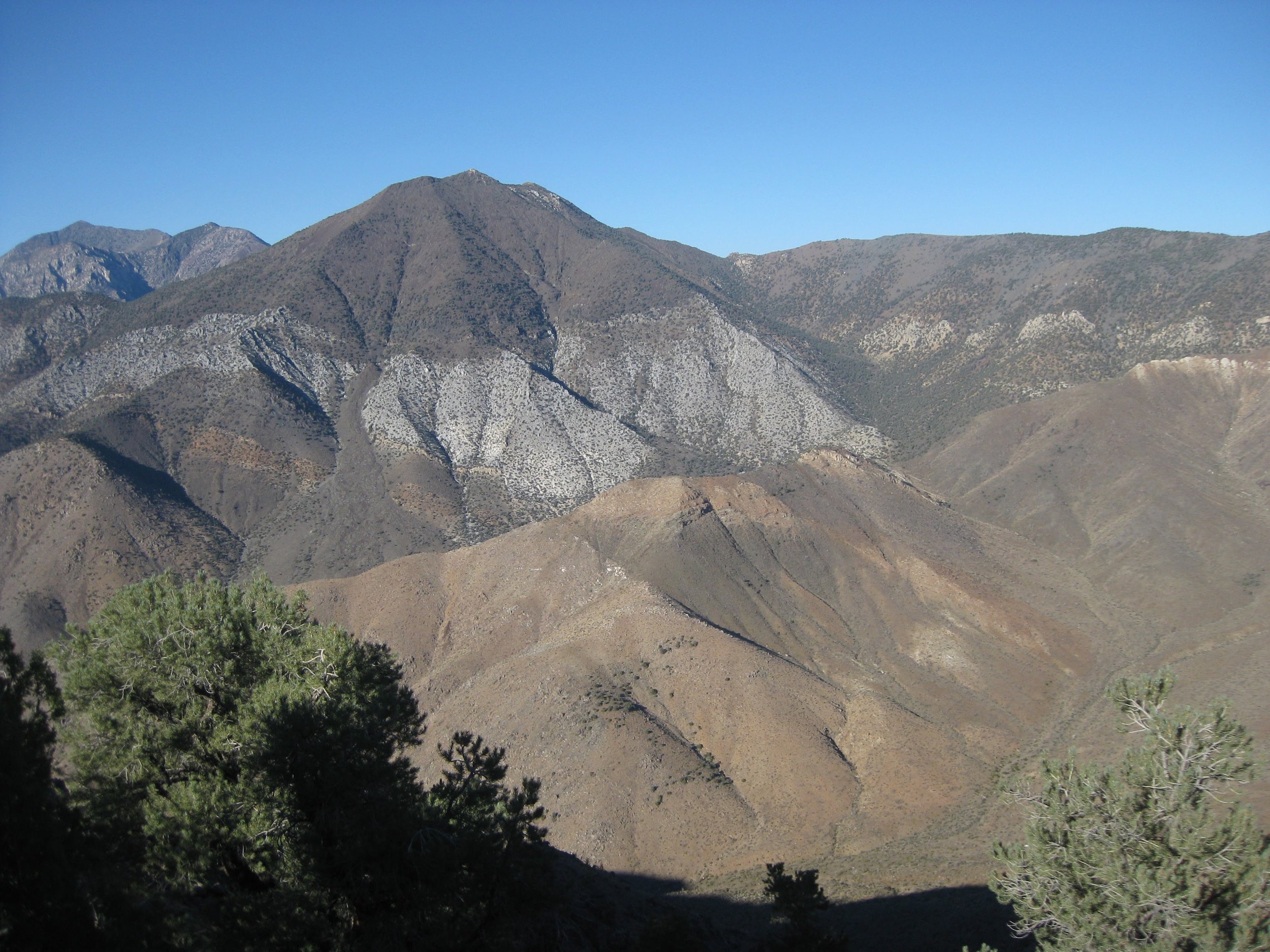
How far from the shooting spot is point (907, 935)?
27.5 meters

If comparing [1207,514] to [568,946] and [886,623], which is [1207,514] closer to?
[886,623]

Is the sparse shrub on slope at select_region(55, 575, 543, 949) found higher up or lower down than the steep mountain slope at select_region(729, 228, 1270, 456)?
lower down

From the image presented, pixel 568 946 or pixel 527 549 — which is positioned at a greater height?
pixel 527 549

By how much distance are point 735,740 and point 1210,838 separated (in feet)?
95.6

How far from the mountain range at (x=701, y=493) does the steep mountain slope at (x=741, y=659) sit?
0.23 meters

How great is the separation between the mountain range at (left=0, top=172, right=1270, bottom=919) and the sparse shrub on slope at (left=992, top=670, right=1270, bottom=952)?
18337mm

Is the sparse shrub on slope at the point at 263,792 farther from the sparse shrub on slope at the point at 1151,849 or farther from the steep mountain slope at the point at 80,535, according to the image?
the steep mountain slope at the point at 80,535

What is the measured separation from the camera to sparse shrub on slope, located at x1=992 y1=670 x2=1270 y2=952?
1438 centimetres

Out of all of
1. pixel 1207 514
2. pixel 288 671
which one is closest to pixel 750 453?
pixel 1207 514

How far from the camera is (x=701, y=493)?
63.8 m

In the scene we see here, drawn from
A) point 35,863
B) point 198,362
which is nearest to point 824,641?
point 35,863

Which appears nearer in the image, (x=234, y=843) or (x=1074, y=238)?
(x=234, y=843)

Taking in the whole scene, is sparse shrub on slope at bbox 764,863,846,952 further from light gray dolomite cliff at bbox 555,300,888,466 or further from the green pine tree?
light gray dolomite cliff at bbox 555,300,888,466

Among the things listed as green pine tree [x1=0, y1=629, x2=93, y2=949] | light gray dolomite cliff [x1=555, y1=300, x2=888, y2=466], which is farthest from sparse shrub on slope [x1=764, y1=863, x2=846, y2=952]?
light gray dolomite cliff [x1=555, y1=300, x2=888, y2=466]
